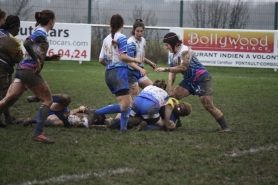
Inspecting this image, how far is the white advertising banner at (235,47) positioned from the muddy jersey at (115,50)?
13.8 metres

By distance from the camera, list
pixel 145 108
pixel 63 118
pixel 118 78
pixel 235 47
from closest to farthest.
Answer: pixel 118 78, pixel 145 108, pixel 63 118, pixel 235 47

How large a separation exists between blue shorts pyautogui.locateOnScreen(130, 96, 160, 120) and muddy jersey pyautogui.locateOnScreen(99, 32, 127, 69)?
770 millimetres

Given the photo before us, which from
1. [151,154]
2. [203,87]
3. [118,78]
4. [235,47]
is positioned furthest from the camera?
[235,47]

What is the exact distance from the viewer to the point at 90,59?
22.7m

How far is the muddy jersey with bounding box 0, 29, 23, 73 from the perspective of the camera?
28.2 ft

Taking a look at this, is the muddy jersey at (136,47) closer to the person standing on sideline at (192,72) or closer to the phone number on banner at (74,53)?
the person standing on sideline at (192,72)

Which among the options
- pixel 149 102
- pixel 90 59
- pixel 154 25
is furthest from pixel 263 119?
pixel 154 25

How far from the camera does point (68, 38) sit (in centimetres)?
2230

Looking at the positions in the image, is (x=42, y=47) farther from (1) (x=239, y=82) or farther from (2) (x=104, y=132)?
(1) (x=239, y=82)

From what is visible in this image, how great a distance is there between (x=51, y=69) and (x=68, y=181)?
15.4 metres

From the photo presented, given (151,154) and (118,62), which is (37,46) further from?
(151,154)

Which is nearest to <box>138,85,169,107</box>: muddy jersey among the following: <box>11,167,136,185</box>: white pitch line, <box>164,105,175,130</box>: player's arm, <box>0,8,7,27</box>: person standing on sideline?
<box>164,105,175,130</box>: player's arm

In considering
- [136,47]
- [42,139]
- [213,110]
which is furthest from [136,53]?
[42,139]

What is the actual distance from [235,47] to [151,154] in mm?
15519
